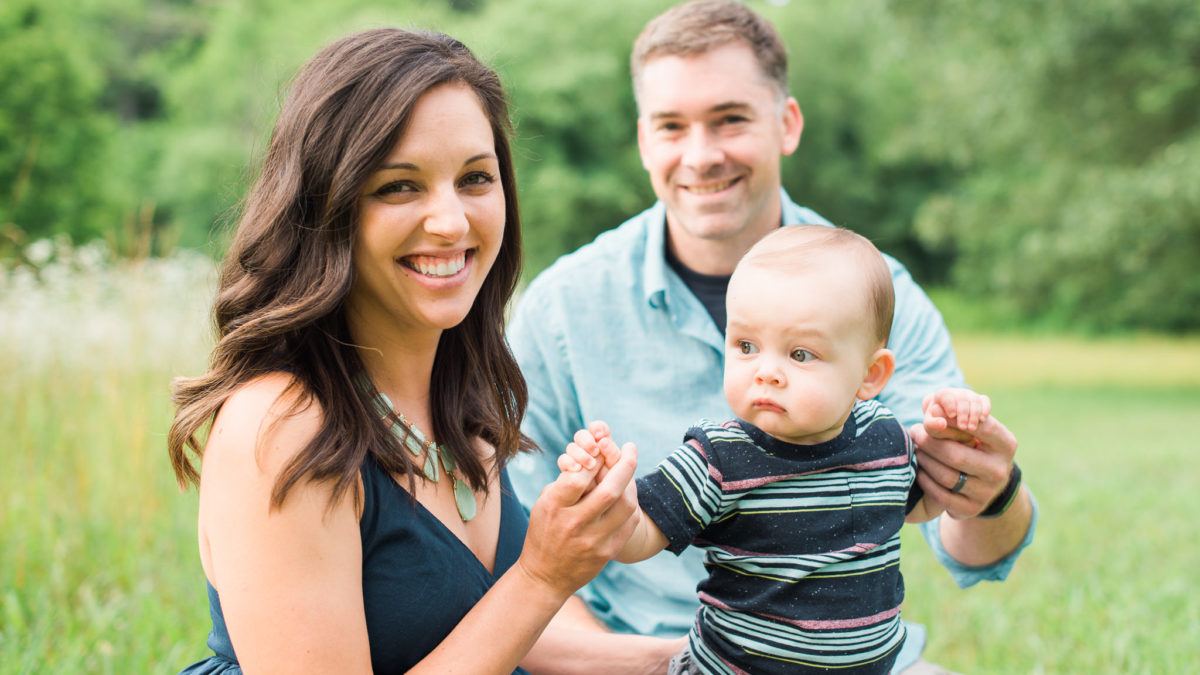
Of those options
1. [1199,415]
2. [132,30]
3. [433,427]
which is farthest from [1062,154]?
[132,30]

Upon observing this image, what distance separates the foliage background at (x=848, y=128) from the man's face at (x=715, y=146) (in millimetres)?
598

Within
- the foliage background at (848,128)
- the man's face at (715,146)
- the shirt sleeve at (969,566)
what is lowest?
the shirt sleeve at (969,566)

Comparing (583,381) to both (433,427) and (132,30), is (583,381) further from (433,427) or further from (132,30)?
(132,30)

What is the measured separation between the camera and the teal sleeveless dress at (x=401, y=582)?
1740 mm

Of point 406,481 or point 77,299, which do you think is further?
point 77,299

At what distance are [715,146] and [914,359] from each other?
93 cm

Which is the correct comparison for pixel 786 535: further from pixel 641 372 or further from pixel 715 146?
pixel 715 146

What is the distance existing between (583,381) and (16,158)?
1181 centimetres

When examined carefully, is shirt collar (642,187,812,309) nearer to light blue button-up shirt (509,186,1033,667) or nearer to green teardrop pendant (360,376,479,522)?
light blue button-up shirt (509,186,1033,667)

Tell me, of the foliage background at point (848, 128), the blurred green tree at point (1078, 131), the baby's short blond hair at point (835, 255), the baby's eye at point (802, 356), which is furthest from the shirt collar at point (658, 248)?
the blurred green tree at point (1078, 131)

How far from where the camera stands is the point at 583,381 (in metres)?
2.87

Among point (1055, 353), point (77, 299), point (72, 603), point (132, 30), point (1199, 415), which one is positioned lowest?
point (72, 603)

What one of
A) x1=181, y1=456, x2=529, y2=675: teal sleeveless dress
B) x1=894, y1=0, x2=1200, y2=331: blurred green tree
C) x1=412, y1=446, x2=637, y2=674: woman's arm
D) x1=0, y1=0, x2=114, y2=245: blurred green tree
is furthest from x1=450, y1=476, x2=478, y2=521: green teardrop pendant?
x1=894, y1=0, x2=1200, y2=331: blurred green tree

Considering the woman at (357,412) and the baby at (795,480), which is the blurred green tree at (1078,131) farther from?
the woman at (357,412)
